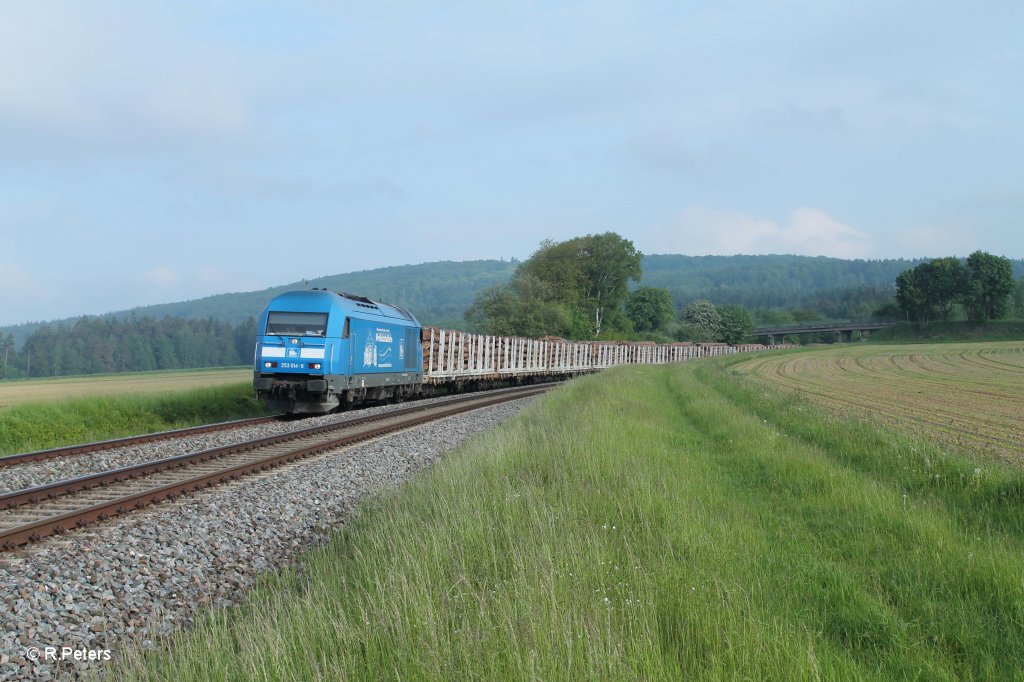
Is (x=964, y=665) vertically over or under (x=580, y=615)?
under

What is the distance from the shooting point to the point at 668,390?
28438 millimetres

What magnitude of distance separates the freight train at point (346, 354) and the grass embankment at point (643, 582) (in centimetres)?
1149

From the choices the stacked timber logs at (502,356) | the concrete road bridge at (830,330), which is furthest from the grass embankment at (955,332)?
the stacked timber logs at (502,356)

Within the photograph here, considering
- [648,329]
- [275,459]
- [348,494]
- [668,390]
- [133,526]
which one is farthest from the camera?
[648,329]

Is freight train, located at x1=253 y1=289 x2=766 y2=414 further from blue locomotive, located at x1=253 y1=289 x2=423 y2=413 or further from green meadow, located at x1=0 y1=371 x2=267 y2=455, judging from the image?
green meadow, located at x1=0 y1=371 x2=267 y2=455

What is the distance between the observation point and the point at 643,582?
4156mm

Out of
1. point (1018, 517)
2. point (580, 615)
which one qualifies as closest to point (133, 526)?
point (580, 615)

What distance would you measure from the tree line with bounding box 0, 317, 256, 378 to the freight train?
2987 inches

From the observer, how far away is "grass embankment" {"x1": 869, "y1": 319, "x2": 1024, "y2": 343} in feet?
330

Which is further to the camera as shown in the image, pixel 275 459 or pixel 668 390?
pixel 668 390

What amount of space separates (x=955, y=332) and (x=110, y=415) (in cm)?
11992

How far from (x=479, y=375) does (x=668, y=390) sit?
418 inches

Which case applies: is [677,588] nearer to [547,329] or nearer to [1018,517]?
[1018,517]

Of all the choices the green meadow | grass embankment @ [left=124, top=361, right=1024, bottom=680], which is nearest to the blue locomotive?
the green meadow
